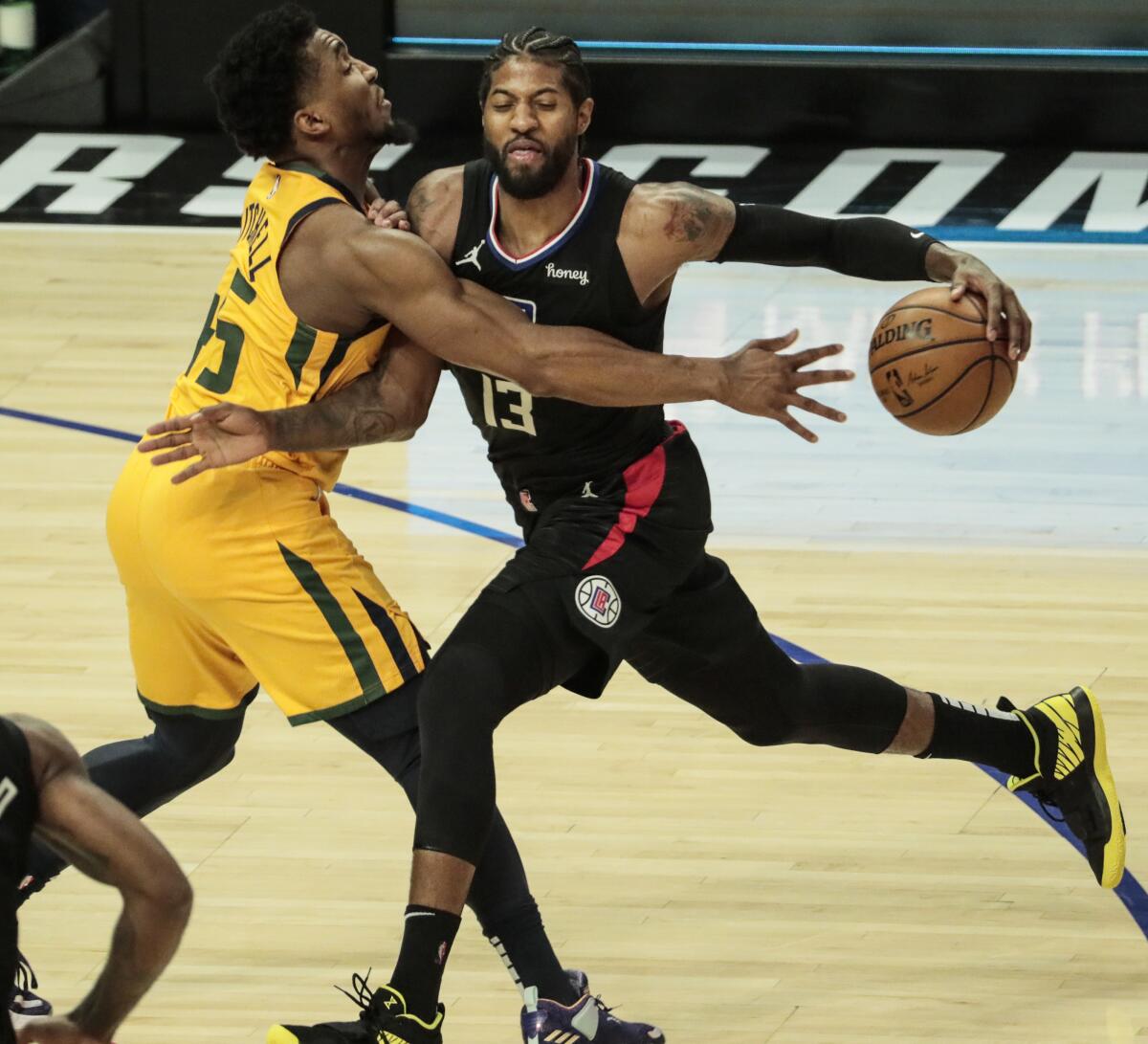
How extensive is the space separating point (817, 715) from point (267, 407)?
1.42m

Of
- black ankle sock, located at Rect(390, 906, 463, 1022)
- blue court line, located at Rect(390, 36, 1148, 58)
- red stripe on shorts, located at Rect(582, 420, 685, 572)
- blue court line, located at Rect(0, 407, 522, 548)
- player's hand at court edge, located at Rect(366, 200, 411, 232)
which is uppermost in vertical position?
player's hand at court edge, located at Rect(366, 200, 411, 232)

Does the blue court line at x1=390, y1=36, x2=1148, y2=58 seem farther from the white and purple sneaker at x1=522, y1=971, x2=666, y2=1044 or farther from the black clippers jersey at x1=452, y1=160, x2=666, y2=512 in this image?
the white and purple sneaker at x1=522, y1=971, x2=666, y2=1044

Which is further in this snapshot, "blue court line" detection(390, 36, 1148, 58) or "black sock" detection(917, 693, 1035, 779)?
"blue court line" detection(390, 36, 1148, 58)

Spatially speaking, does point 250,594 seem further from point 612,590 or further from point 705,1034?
point 705,1034

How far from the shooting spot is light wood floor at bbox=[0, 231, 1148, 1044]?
460 cm

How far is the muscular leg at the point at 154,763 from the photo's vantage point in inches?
177

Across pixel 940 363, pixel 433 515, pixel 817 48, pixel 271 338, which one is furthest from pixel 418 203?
pixel 817 48

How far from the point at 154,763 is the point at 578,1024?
3.39 ft

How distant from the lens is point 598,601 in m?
4.39

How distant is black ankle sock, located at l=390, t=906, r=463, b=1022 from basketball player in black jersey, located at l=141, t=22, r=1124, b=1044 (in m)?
0.32

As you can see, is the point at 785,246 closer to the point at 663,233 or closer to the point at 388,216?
the point at 663,233

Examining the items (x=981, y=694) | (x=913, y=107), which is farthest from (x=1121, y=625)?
(x=913, y=107)

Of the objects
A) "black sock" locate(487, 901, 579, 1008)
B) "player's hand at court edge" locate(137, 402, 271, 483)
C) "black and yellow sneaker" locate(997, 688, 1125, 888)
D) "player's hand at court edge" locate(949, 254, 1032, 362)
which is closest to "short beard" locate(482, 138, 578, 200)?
"player's hand at court edge" locate(137, 402, 271, 483)

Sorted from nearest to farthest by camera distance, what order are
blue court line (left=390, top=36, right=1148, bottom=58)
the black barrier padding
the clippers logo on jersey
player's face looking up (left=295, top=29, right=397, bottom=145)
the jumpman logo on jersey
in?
the clippers logo on jersey, player's face looking up (left=295, top=29, right=397, bottom=145), the jumpman logo on jersey, blue court line (left=390, top=36, right=1148, bottom=58), the black barrier padding
